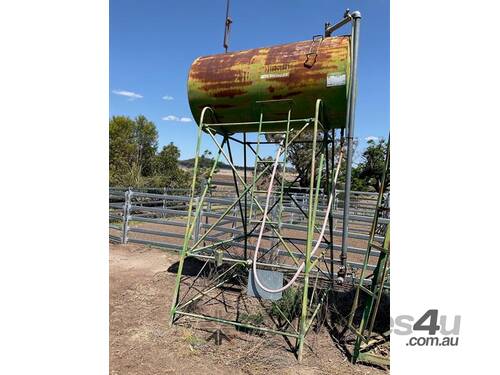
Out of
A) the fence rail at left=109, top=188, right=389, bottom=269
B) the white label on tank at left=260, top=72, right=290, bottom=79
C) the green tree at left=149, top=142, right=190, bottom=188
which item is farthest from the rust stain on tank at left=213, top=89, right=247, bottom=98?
the green tree at left=149, top=142, right=190, bottom=188

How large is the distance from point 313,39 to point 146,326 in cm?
465

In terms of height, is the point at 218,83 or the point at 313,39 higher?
the point at 313,39

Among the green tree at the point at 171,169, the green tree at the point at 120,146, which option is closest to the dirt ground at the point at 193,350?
the green tree at the point at 120,146

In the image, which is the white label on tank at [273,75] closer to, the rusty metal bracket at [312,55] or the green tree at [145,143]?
the rusty metal bracket at [312,55]

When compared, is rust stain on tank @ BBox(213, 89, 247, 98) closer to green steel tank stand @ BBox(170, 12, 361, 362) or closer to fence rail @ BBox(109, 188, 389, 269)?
green steel tank stand @ BBox(170, 12, 361, 362)

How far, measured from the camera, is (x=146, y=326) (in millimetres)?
4406

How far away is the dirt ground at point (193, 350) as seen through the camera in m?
3.54

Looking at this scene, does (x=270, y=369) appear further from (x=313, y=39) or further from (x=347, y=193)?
(x=313, y=39)

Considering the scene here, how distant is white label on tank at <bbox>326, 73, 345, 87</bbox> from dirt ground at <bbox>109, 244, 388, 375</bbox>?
133 inches

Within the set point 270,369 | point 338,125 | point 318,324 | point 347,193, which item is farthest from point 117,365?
point 338,125

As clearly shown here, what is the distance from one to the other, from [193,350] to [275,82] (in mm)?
3696

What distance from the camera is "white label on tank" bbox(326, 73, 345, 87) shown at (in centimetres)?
439
